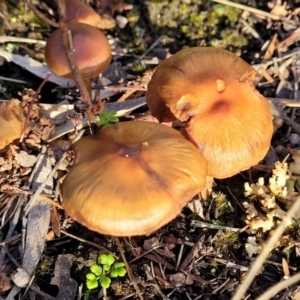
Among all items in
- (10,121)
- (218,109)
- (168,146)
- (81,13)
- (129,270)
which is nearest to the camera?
(168,146)

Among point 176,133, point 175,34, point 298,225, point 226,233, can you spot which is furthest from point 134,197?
point 175,34

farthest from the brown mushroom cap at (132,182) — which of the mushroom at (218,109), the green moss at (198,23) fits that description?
the green moss at (198,23)

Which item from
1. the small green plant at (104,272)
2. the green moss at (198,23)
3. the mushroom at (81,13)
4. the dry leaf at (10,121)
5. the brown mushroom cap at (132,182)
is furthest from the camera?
the green moss at (198,23)

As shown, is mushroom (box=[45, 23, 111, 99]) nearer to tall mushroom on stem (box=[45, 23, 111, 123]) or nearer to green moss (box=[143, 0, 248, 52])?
tall mushroom on stem (box=[45, 23, 111, 123])

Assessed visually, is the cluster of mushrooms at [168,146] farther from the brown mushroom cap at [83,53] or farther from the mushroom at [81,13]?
the mushroom at [81,13]

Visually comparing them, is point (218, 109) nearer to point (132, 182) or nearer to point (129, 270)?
point (132, 182)

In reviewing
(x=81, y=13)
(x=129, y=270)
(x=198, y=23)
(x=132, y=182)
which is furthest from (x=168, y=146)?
(x=198, y=23)

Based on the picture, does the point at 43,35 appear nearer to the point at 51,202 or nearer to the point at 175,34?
the point at 175,34
